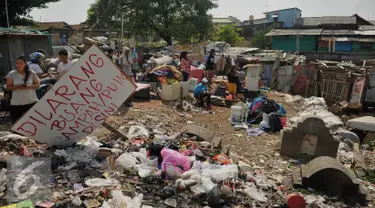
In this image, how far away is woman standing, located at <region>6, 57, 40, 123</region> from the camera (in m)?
4.61

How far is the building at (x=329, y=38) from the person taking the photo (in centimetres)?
2347

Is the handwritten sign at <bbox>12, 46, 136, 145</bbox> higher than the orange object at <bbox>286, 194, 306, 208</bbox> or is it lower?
higher

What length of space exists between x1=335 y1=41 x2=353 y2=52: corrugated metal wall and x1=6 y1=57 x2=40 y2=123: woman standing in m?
24.7

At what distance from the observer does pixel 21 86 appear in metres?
4.62

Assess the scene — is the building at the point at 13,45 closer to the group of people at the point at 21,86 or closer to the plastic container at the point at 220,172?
the group of people at the point at 21,86

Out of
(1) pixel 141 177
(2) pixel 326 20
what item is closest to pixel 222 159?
(1) pixel 141 177

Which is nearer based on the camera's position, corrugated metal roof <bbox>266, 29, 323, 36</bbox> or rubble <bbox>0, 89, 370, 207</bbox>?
rubble <bbox>0, 89, 370, 207</bbox>

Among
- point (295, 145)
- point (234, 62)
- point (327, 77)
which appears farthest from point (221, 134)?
point (234, 62)

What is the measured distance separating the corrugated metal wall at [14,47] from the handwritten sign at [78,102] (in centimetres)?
874

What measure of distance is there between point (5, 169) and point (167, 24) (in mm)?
21634

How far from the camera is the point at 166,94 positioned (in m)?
10.0

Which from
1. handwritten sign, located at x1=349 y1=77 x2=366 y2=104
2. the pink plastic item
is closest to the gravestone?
the pink plastic item

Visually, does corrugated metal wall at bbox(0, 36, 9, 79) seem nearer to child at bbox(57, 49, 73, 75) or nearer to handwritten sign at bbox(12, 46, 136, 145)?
child at bbox(57, 49, 73, 75)

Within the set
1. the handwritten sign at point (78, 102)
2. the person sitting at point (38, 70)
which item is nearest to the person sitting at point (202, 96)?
the person sitting at point (38, 70)
